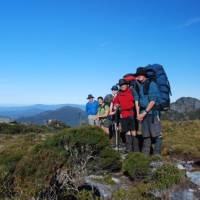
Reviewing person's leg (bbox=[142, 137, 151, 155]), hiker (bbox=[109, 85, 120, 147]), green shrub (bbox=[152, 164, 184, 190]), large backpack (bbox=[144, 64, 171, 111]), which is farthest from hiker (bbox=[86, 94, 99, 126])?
green shrub (bbox=[152, 164, 184, 190])

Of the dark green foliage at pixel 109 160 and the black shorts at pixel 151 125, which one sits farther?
the black shorts at pixel 151 125

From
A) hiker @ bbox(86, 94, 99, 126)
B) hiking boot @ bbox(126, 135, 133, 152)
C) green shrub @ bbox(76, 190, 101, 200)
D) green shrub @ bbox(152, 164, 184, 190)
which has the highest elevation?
hiker @ bbox(86, 94, 99, 126)

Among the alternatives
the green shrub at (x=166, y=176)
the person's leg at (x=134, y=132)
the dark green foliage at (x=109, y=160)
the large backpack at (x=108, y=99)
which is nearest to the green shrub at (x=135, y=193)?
the green shrub at (x=166, y=176)

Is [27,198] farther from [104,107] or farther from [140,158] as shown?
[104,107]

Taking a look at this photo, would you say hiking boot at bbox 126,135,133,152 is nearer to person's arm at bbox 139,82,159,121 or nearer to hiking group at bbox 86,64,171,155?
hiking group at bbox 86,64,171,155

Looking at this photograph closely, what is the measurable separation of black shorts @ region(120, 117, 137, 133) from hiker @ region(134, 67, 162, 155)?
550mm

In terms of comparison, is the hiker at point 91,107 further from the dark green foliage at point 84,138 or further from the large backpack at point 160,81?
the dark green foliage at point 84,138

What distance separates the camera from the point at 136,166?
9148 millimetres

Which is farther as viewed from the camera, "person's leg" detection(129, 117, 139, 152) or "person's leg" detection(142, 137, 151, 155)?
"person's leg" detection(129, 117, 139, 152)

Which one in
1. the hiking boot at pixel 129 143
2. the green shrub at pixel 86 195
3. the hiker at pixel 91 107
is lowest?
the green shrub at pixel 86 195

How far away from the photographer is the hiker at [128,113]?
444 inches

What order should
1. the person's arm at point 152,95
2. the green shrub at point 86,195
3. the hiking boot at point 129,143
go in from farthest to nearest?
the hiking boot at point 129,143
the person's arm at point 152,95
the green shrub at point 86,195

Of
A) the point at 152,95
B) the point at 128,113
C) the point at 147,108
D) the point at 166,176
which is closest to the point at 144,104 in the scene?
the point at 147,108

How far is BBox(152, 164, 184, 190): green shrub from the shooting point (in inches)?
323
